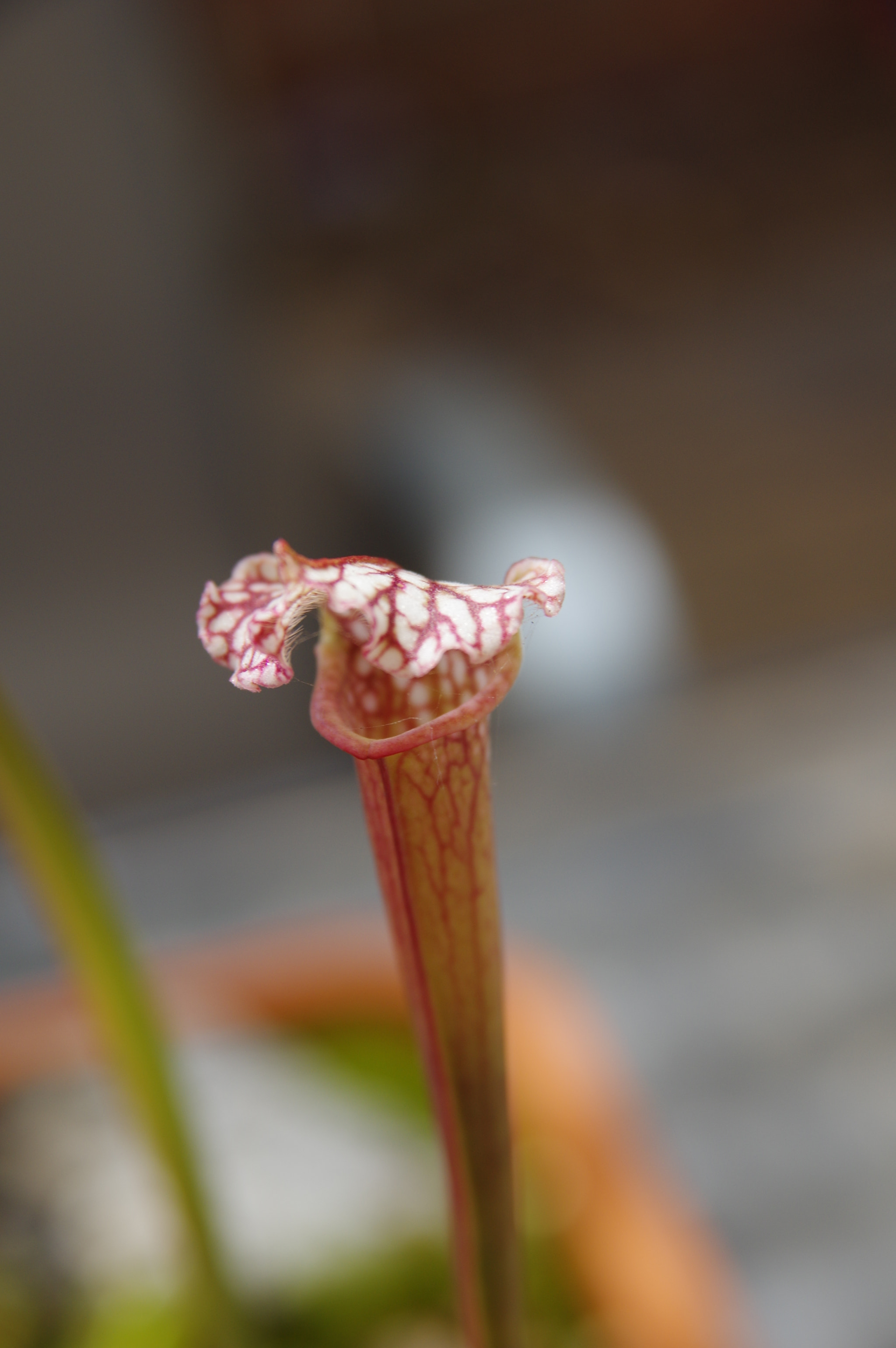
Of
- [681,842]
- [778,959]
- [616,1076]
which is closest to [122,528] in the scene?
[681,842]

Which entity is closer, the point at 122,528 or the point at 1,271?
the point at 1,271

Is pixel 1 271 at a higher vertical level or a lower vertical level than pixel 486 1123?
higher

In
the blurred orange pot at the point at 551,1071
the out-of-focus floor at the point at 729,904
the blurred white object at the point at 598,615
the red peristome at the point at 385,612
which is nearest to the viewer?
the red peristome at the point at 385,612

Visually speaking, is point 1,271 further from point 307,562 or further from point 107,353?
point 307,562

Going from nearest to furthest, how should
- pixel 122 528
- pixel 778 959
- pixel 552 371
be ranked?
pixel 778 959, pixel 122 528, pixel 552 371

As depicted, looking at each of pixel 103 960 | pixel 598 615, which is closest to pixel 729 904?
pixel 598 615

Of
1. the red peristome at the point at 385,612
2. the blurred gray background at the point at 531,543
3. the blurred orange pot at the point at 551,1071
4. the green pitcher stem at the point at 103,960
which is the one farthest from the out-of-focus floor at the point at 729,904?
the red peristome at the point at 385,612

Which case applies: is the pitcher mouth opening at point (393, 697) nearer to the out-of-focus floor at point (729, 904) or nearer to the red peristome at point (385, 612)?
the red peristome at point (385, 612)
